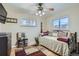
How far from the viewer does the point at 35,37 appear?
1754mm

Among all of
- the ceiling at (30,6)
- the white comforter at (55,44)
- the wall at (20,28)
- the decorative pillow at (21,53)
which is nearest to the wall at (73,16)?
A: the ceiling at (30,6)

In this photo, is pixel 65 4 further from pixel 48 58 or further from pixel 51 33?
pixel 48 58

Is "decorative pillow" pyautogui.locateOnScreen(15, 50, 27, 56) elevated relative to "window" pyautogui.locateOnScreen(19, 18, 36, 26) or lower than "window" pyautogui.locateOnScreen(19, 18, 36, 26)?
lower

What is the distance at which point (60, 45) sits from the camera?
1.59 metres

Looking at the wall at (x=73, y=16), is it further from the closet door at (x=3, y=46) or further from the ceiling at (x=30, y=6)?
the closet door at (x=3, y=46)

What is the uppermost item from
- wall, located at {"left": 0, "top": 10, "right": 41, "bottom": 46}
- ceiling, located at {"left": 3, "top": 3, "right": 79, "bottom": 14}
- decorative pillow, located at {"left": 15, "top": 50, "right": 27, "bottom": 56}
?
ceiling, located at {"left": 3, "top": 3, "right": 79, "bottom": 14}

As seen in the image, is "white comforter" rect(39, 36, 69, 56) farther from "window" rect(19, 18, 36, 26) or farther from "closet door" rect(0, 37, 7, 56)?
"closet door" rect(0, 37, 7, 56)

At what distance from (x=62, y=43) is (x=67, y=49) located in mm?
122

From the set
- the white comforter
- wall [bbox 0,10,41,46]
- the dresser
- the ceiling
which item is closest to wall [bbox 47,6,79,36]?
the ceiling

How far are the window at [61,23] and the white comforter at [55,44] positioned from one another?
0.21 metres

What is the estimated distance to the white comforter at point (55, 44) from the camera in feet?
5.13

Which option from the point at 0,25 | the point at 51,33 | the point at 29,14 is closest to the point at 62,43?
the point at 51,33

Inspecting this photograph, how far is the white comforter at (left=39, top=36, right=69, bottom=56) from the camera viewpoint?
5.13 feet

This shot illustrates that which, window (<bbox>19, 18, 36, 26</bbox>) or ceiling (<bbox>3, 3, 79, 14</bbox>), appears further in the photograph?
window (<bbox>19, 18, 36, 26</bbox>)
